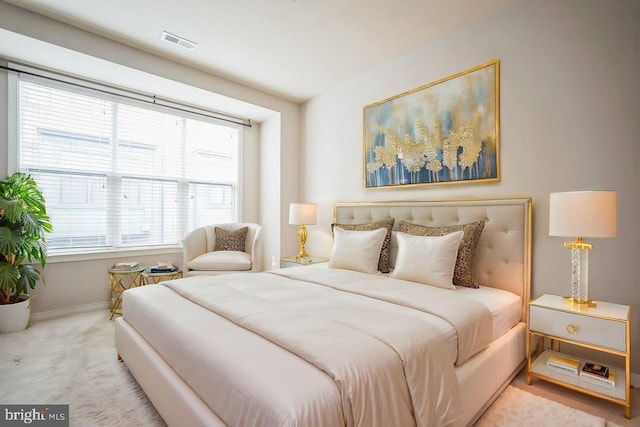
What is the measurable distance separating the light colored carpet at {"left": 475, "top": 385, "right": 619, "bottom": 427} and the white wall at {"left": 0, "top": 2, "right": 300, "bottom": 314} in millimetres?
3197

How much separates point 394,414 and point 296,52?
3.27 metres

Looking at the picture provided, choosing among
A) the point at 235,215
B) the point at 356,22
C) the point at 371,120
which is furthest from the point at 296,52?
the point at 235,215

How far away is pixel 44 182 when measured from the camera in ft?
10.9

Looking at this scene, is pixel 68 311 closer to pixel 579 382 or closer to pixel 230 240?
pixel 230 240

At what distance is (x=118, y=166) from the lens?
12.5ft

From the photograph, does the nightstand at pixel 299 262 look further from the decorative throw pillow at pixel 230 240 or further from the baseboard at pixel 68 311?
the baseboard at pixel 68 311

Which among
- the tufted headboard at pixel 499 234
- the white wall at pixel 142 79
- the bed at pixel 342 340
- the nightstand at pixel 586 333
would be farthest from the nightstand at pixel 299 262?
the nightstand at pixel 586 333

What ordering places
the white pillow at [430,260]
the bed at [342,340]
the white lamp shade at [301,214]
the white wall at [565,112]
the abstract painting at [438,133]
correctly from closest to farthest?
the bed at [342,340] → the white wall at [565,112] → the white pillow at [430,260] → the abstract painting at [438,133] → the white lamp shade at [301,214]

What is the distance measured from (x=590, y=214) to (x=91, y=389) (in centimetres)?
317

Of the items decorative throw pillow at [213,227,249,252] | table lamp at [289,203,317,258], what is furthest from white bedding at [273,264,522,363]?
decorative throw pillow at [213,227,249,252]

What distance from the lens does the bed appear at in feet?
3.42

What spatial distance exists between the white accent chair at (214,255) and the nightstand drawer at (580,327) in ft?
9.46

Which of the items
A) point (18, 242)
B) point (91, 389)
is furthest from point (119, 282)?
point (91, 389)

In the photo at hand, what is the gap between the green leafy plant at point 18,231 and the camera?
265 centimetres
